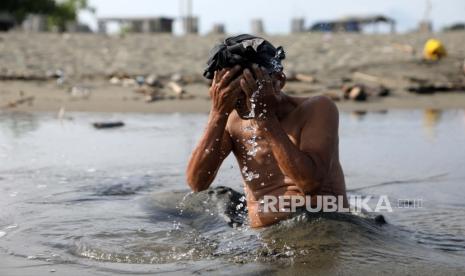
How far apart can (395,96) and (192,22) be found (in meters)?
14.5

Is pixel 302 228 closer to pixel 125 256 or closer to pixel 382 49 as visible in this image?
pixel 125 256

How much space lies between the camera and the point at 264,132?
3537mm

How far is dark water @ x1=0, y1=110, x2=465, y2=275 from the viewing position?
11.1 ft

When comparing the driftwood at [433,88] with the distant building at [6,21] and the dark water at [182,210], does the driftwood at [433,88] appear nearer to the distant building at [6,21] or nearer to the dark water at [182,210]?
the dark water at [182,210]

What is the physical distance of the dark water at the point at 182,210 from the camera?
11.1 ft

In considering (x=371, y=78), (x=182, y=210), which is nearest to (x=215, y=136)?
(x=182, y=210)

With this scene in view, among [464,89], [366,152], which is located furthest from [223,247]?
[464,89]

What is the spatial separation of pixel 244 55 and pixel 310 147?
0.54 metres

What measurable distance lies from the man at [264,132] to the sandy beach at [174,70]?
18.9 feet

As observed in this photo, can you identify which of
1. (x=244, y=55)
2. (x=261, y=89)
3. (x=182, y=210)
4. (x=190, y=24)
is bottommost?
(x=182, y=210)

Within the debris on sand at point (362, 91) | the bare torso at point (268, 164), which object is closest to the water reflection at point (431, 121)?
the debris on sand at point (362, 91)

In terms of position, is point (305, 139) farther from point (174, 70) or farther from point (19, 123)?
point (174, 70)

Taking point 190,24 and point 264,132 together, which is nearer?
point 264,132

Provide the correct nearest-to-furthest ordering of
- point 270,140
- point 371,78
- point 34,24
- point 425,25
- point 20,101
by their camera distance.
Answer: point 270,140 → point 20,101 → point 371,78 → point 425,25 → point 34,24
